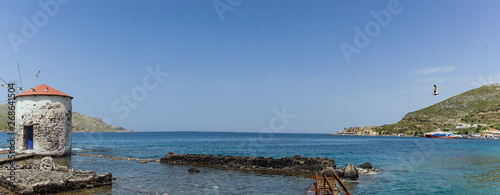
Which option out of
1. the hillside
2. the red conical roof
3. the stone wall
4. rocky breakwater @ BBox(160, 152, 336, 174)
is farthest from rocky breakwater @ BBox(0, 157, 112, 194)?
the hillside

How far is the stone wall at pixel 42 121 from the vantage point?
2922cm

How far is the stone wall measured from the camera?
95.9ft

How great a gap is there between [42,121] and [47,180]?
651 inches

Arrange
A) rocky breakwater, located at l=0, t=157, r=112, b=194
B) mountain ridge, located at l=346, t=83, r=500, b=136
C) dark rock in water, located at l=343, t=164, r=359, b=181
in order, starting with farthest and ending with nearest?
mountain ridge, located at l=346, t=83, r=500, b=136 < dark rock in water, located at l=343, t=164, r=359, b=181 < rocky breakwater, located at l=0, t=157, r=112, b=194

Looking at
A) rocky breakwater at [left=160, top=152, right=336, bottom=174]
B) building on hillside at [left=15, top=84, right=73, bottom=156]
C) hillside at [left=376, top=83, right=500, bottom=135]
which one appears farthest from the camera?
hillside at [left=376, top=83, right=500, bottom=135]

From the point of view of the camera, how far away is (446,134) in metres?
146

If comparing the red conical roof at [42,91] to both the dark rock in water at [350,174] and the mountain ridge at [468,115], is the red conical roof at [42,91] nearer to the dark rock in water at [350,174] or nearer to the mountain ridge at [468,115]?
the dark rock in water at [350,174]

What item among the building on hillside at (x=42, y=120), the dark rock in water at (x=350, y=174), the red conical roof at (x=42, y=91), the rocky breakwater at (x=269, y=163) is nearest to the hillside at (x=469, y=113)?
the rocky breakwater at (x=269, y=163)

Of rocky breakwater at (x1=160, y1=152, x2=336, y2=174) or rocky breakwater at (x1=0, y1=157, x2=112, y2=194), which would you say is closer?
rocky breakwater at (x1=0, y1=157, x2=112, y2=194)

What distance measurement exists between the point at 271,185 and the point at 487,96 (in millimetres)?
213542

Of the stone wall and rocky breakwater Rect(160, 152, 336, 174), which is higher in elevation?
the stone wall

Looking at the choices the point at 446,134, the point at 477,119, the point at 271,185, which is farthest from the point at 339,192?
the point at 477,119

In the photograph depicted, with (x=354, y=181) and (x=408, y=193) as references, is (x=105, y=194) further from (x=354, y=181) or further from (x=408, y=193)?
(x=408, y=193)

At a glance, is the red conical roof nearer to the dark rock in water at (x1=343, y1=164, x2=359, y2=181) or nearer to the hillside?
the dark rock in water at (x1=343, y1=164, x2=359, y2=181)
